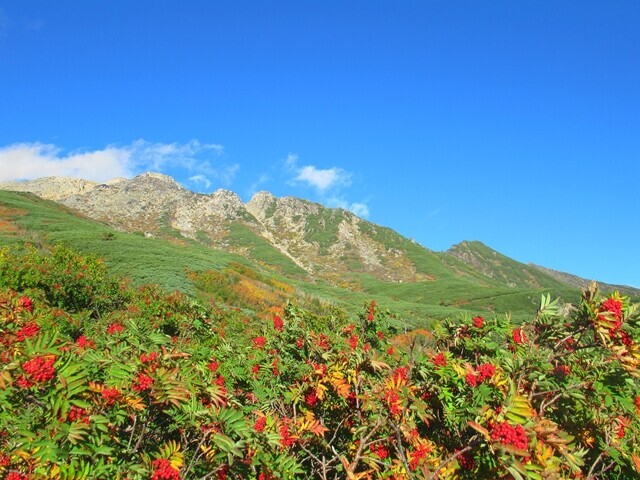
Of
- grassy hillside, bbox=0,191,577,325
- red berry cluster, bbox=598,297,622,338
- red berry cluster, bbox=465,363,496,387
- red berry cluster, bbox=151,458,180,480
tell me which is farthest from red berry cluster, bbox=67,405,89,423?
grassy hillside, bbox=0,191,577,325

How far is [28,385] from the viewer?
7.48 feet

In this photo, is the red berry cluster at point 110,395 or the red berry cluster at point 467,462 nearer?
the red berry cluster at point 110,395

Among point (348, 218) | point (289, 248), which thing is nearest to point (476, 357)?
point (289, 248)

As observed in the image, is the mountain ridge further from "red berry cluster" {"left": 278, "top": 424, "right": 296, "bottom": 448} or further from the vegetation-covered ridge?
"red berry cluster" {"left": 278, "top": 424, "right": 296, "bottom": 448}

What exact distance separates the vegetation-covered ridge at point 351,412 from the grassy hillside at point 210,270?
1499 centimetres

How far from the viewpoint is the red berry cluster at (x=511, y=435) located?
226 cm

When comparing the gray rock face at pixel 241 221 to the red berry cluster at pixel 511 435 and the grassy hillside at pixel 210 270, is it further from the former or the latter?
the red berry cluster at pixel 511 435

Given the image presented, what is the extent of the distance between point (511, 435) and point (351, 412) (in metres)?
1.87

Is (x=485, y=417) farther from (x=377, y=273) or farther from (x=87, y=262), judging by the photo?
(x=377, y=273)

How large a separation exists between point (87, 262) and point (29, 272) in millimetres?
5545

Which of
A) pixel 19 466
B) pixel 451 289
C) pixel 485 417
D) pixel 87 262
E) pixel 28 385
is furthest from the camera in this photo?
pixel 451 289

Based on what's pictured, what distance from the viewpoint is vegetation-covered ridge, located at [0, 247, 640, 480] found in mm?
2365

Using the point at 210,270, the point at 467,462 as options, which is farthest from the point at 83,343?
the point at 210,270

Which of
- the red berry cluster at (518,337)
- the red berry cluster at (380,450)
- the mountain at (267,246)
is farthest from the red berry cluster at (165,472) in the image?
the mountain at (267,246)
